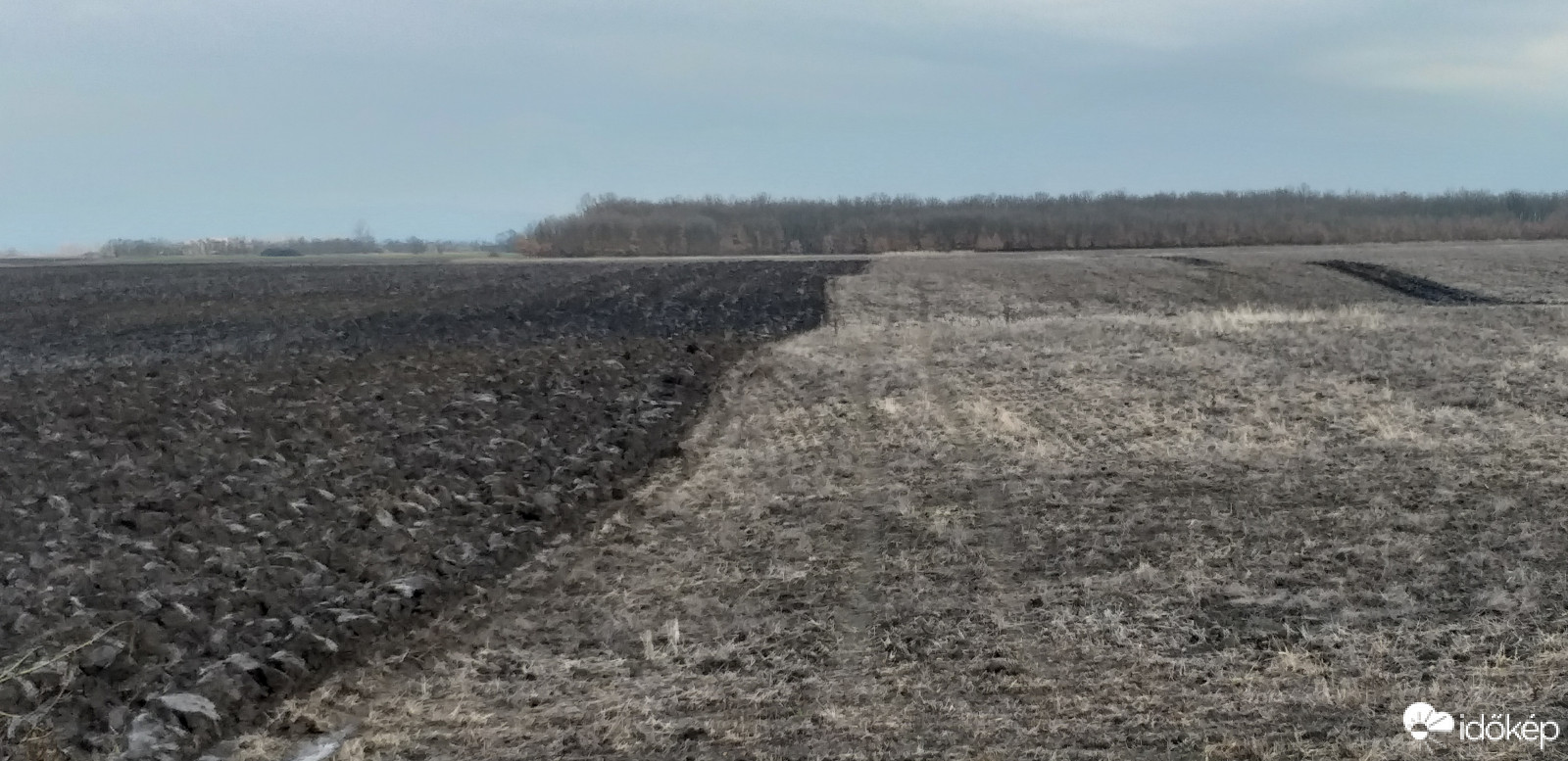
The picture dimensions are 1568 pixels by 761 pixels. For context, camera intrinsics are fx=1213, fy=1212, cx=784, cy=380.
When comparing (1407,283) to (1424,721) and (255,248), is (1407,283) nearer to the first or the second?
(1424,721)

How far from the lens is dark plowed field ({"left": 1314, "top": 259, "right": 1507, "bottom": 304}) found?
33.9 metres

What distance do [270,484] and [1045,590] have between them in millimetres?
7053

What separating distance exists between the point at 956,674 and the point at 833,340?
17683mm

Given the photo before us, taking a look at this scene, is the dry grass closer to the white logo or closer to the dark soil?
the white logo

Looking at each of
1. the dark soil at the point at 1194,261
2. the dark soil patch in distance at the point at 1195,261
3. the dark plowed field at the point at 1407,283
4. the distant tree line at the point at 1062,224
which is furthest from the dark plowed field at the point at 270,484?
the distant tree line at the point at 1062,224

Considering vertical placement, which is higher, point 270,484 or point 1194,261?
point 1194,261

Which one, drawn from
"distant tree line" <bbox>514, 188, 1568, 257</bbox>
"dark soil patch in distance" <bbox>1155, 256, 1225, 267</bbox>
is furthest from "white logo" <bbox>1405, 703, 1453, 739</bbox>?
"distant tree line" <bbox>514, 188, 1568, 257</bbox>

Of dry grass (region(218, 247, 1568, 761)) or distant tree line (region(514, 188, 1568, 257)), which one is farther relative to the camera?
distant tree line (region(514, 188, 1568, 257))

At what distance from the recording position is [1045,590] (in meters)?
8.29

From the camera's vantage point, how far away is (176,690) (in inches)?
251

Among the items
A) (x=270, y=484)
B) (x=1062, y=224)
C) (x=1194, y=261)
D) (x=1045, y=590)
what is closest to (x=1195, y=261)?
(x=1194, y=261)

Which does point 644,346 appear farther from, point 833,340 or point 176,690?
point 176,690

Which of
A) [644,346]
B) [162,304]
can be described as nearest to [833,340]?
[644,346]

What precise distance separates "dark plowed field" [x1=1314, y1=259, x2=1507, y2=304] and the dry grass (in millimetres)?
18799
